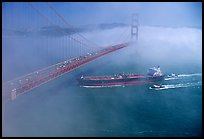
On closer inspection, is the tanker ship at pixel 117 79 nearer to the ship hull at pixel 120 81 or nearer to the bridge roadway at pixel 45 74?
the ship hull at pixel 120 81

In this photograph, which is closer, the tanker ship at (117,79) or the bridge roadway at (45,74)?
the bridge roadway at (45,74)

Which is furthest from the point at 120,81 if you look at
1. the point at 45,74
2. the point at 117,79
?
the point at 45,74

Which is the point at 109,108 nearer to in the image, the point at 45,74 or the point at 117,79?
the point at 117,79

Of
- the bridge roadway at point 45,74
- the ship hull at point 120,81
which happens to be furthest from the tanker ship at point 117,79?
the bridge roadway at point 45,74

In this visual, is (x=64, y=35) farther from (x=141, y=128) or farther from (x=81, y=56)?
(x=141, y=128)

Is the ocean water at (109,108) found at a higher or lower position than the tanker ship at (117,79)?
lower
